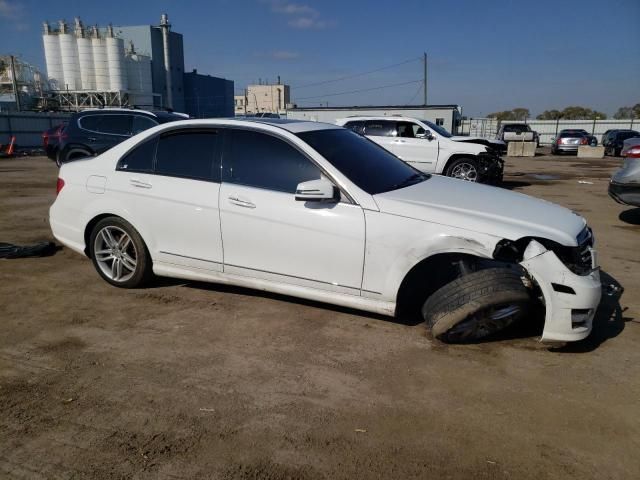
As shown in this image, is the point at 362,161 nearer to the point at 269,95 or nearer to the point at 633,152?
the point at 633,152

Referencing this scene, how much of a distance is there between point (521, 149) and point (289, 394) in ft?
97.7

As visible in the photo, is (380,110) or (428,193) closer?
(428,193)

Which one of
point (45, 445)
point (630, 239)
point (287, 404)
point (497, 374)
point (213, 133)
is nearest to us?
point (45, 445)

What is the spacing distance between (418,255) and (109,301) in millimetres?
2869

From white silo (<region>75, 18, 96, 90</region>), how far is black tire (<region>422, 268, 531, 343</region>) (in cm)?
6137

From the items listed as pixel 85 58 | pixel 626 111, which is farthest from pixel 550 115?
pixel 85 58

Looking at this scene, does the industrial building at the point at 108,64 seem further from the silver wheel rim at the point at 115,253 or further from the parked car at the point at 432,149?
the silver wheel rim at the point at 115,253

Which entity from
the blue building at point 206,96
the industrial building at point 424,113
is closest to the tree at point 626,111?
the industrial building at point 424,113

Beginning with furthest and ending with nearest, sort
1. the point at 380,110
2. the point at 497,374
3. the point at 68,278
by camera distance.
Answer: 1. the point at 380,110
2. the point at 68,278
3. the point at 497,374

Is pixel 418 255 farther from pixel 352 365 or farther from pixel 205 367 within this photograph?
pixel 205 367

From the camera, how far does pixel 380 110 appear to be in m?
34.9

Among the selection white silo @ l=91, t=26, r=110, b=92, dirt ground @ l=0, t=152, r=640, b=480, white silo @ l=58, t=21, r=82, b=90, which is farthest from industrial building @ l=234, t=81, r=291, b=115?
dirt ground @ l=0, t=152, r=640, b=480

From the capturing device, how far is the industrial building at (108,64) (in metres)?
55.0

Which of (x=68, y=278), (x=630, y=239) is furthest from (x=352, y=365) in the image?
(x=630, y=239)
